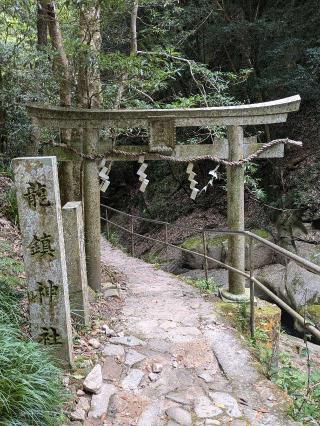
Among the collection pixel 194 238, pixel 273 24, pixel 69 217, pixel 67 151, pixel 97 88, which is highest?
pixel 273 24

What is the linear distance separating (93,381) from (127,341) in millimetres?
956

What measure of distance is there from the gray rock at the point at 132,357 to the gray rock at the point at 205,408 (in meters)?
0.76

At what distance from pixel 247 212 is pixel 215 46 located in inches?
194

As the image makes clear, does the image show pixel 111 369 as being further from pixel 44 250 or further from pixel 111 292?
pixel 111 292

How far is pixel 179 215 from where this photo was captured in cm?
1324

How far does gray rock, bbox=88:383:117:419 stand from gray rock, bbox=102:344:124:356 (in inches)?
19.9

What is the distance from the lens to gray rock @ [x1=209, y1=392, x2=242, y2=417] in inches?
121

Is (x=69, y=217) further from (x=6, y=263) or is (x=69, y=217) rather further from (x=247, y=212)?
(x=247, y=212)

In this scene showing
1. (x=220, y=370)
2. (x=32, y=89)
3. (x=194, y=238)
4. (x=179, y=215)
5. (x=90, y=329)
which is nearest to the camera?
(x=220, y=370)

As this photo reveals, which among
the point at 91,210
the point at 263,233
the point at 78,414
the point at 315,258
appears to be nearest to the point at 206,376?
the point at 78,414

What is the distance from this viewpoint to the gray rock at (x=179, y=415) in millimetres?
2949

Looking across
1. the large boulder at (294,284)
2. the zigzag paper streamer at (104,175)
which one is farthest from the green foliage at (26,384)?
→ the large boulder at (294,284)

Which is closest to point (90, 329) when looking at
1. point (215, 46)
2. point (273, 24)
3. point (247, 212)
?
point (247, 212)

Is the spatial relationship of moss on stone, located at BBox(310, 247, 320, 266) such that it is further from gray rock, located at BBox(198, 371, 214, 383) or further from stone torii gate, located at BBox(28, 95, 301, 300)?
gray rock, located at BBox(198, 371, 214, 383)
